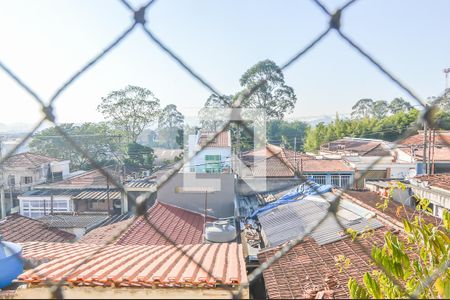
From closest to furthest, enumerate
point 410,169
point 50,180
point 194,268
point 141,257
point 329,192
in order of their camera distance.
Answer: point 194,268
point 141,257
point 329,192
point 410,169
point 50,180

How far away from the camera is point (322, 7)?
532 mm

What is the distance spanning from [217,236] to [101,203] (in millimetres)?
5824

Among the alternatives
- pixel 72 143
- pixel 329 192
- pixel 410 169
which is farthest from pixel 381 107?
pixel 72 143

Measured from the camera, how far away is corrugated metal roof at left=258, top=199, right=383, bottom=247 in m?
3.97

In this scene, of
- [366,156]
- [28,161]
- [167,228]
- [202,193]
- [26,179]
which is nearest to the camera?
[167,228]

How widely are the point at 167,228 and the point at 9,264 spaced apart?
4331 millimetres

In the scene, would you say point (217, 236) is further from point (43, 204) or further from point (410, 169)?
point (410, 169)

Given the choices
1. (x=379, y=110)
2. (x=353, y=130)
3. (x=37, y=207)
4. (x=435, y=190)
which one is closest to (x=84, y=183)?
(x=37, y=207)

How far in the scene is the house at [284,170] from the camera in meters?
9.23

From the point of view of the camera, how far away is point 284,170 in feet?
32.9

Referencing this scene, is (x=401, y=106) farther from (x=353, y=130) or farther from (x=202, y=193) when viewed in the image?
(x=353, y=130)

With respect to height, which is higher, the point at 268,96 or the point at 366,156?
the point at 268,96

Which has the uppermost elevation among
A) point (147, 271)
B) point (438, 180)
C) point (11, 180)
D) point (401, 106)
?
point (401, 106)

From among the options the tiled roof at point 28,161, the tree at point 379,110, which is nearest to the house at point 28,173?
the tiled roof at point 28,161
